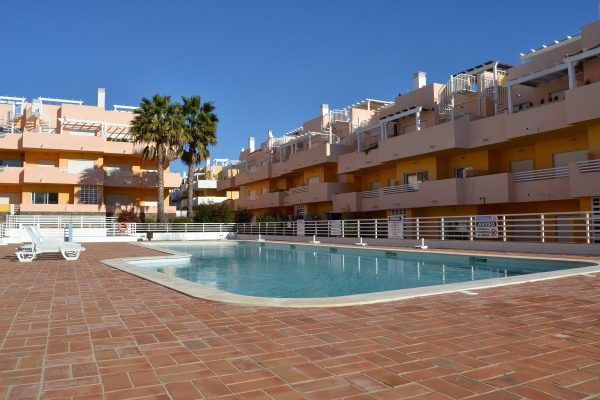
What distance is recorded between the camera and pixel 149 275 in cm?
870

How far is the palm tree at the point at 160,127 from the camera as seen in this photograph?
31688 millimetres

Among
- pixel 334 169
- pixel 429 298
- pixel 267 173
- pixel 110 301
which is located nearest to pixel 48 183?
pixel 267 173

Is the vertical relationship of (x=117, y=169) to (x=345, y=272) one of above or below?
above

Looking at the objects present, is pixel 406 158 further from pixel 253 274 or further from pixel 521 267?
pixel 253 274

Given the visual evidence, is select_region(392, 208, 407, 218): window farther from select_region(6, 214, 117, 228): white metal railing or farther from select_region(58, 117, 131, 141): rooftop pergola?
select_region(58, 117, 131, 141): rooftop pergola

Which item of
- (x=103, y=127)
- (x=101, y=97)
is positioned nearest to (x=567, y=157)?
(x=103, y=127)

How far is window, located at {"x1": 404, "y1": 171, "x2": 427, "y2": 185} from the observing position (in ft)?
85.5

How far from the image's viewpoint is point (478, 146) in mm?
22328

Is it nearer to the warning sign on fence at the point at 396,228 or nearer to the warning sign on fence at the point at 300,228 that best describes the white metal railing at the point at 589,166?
the warning sign on fence at the point at 396,228

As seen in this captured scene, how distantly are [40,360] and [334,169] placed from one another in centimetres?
3163

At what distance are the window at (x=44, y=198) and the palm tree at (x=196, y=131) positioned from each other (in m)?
10.7

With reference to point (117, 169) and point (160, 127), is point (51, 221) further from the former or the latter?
point (160, 127)

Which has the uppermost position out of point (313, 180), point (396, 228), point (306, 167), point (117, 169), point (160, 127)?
point (160, 127)

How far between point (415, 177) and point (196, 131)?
16641mm
